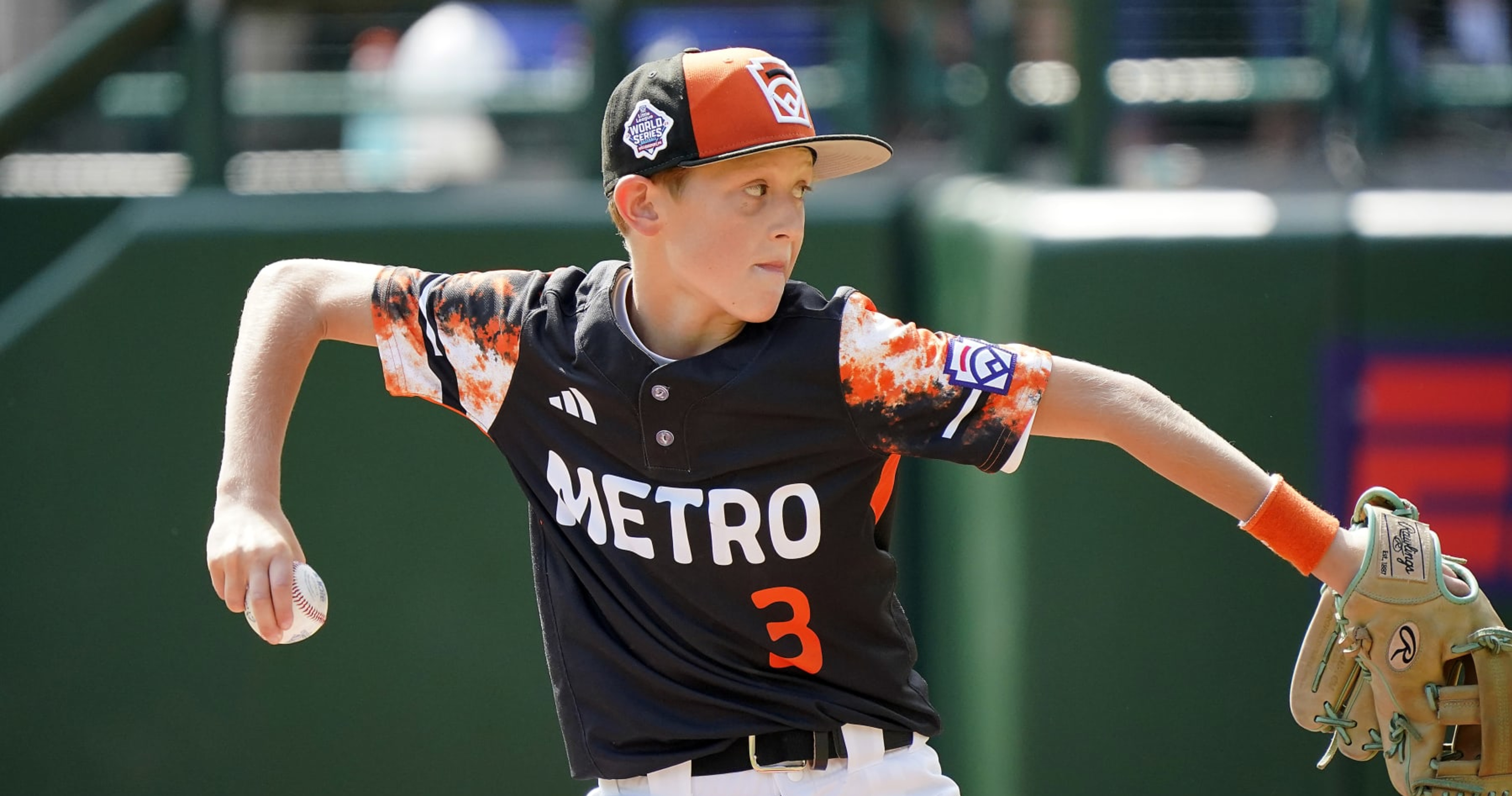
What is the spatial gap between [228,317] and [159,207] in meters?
0.35

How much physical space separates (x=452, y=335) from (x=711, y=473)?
1.62 feet

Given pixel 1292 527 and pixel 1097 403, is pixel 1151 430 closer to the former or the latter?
pixel 1097 403

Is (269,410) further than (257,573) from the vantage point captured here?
Yes

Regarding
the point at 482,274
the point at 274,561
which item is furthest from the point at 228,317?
the point at 274,561

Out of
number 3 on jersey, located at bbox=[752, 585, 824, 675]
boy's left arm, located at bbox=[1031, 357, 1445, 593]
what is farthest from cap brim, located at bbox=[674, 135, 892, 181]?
number 3 on jersey, located at bbox=[752, 585, 824, 675]

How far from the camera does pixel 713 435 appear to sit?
2359 mm

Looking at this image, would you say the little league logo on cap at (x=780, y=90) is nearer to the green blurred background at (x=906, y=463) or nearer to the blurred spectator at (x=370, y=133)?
the green blurred background at (x=906, y=463)

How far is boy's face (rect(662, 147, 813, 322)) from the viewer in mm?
2297

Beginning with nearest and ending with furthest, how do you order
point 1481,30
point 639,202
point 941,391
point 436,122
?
point 941,391
point 639,202
point 1481,30
point 436,122

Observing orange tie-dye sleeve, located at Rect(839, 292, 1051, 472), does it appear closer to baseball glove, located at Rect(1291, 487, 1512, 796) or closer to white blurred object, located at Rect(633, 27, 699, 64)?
baseball glove, located at Rect(1291, 487, 1512, 796)

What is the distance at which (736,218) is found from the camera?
2.32 metres

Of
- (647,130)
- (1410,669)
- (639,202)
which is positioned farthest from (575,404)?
(1410,669)

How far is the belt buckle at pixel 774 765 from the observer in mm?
2410

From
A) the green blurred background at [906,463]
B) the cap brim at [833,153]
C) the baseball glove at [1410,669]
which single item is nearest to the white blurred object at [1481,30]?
the green blurred background at [906,463]
